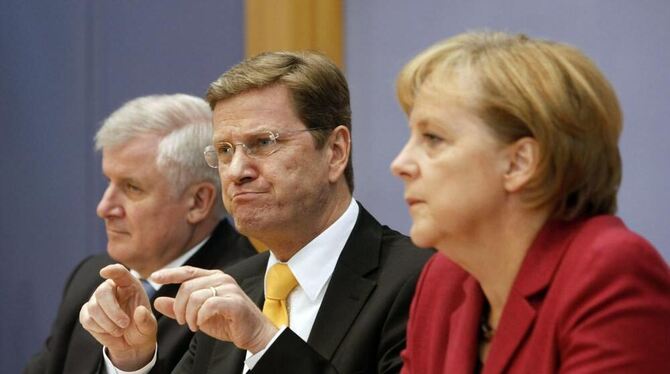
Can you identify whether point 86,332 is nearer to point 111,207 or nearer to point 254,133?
point 111,207

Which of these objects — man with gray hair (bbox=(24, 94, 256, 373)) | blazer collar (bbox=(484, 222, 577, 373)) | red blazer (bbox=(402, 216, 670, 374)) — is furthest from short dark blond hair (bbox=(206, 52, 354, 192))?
blazer collar (bbox=(484, 222, 577, 373))

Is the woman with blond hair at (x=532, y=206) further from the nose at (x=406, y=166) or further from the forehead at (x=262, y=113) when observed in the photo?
the forehead at (x=262, y=113)

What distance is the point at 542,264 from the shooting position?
6.23 feet

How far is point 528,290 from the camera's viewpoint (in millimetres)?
1894

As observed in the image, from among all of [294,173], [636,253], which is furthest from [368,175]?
[636,253]

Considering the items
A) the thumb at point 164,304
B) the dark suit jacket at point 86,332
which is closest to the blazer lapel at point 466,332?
the thumb at point 164,304

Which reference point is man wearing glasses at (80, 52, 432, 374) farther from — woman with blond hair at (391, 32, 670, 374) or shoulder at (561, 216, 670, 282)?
shoulder at (561, 216, 670, 282)

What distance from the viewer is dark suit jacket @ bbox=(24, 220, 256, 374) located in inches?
127

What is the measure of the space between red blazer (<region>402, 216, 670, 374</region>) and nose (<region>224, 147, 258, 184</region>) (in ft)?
3.02

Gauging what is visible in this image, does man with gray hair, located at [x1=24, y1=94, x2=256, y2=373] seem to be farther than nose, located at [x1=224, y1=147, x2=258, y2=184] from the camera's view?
Yes

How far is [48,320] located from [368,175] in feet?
6.26

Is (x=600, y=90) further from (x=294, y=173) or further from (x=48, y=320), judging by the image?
(x=48, y=320)

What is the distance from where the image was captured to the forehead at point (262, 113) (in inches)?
112

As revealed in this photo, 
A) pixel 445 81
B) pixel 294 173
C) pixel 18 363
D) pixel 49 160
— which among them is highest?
pixel 445 81
